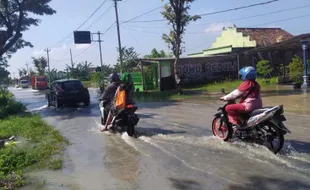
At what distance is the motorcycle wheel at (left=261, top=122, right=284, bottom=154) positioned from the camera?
6.92 metres

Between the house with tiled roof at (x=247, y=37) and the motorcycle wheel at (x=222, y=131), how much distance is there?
27.3 meters

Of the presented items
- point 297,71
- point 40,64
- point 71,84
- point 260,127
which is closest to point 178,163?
point 260,127

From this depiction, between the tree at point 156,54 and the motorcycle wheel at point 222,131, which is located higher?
the tree at point 156,54

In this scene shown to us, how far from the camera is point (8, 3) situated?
2602cm

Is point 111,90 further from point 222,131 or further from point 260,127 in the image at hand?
point 260,127

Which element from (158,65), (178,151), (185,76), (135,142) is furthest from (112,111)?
(185,76)

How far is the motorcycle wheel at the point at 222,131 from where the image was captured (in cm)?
809

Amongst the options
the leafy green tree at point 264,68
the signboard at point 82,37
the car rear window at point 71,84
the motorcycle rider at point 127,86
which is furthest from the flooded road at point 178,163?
the signboard at point 82,37

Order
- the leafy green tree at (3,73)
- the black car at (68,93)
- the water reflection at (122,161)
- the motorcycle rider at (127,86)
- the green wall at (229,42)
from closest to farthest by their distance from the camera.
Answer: the water reflection at (122,161) < the motorcycle rider at (127,86) < the black car at (68,93) < the leafy green tree at (3,73) < the green wall at (229,42)

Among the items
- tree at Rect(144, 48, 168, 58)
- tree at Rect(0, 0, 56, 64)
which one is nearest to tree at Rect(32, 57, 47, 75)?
tree at Rect(144, 48, 168, 58)

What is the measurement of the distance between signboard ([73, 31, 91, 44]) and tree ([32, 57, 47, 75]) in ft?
168

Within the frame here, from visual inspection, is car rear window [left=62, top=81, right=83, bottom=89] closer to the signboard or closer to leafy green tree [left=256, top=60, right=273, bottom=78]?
leafy green tree [left=256, top=60, right=273, bottom=78]

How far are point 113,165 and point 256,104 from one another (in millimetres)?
3183

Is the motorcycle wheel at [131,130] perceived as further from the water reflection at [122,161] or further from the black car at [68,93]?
the black car at [68,93]
